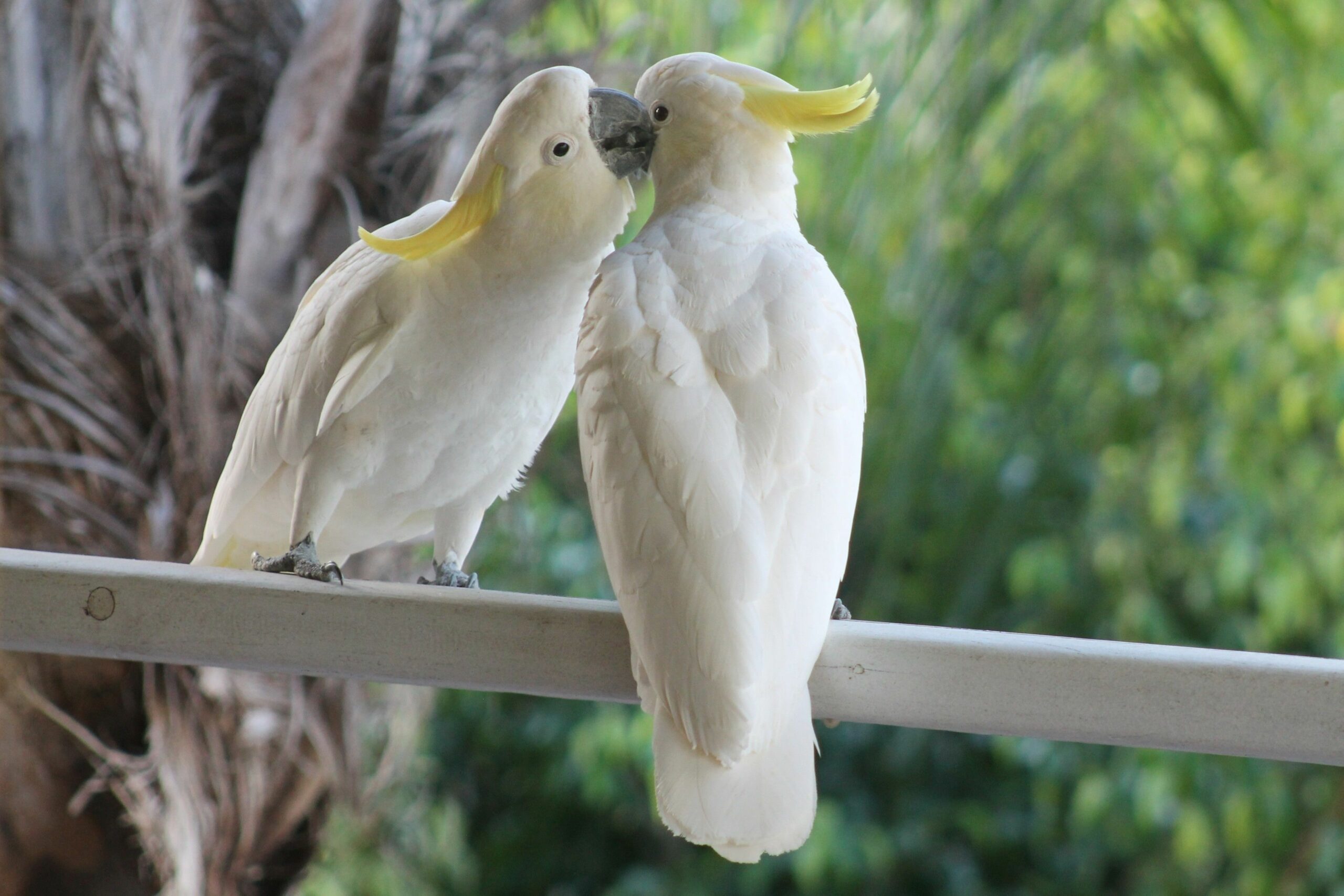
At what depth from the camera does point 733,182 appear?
0.86m

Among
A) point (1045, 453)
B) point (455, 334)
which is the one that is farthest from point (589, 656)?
point (1045, 453)

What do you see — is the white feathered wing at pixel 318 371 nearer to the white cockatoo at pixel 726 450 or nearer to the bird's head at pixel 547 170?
the bird's head at pixel 547 170

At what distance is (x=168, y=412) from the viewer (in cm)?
136

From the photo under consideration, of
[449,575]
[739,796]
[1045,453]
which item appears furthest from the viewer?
[1045,453]

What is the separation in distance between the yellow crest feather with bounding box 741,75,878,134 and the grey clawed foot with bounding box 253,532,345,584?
0.46 m

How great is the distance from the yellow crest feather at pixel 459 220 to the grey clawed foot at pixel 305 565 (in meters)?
0.24

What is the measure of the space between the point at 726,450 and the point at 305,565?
14.7 inches

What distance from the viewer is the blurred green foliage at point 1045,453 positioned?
135 centimetres

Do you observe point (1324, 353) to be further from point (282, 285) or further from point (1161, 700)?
point (282, 285)

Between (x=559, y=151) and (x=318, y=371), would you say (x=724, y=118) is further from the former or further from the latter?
(x=318, y=371)

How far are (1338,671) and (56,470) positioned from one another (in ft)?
4.26

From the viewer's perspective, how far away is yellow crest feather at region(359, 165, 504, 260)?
0.83 meters

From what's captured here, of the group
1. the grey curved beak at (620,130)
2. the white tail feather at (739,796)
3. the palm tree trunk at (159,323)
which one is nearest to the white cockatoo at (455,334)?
the grey curved beak at (620,130)

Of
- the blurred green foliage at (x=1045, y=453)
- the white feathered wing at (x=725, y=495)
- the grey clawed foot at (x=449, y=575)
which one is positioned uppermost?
the white feathered wing at (x=725, y=495)
